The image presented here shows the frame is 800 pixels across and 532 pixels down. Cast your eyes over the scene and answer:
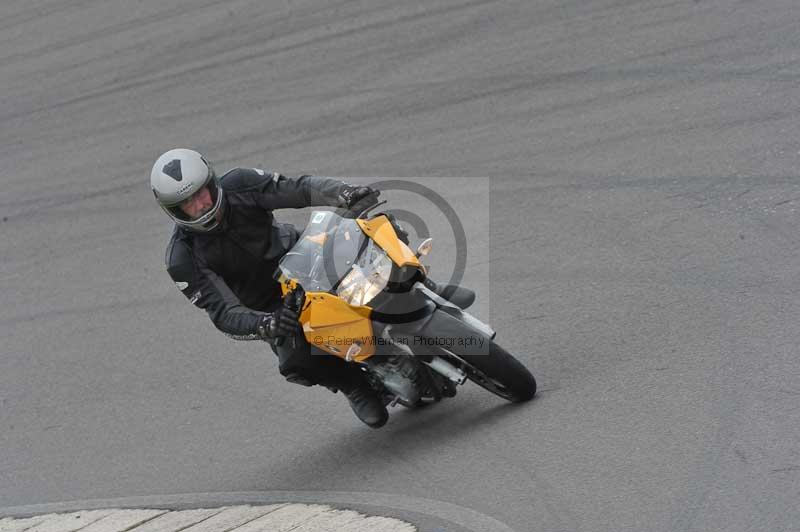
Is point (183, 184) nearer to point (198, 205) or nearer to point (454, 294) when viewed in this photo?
point (198, 205)

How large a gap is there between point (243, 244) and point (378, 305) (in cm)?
106

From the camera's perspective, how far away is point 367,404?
6.87m

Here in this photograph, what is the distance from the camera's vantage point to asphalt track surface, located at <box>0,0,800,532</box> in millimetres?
5926

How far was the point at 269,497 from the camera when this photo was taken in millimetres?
6785

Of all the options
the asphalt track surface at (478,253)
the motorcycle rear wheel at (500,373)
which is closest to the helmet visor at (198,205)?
the motorcycle rear wheel at (500,373)

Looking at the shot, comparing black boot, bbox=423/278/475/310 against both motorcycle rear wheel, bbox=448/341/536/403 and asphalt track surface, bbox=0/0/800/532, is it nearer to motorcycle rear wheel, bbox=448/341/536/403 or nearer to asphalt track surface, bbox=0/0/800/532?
motorcycle rear wheel, bbox=448/341/536/403

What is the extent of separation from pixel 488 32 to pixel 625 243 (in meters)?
4.86

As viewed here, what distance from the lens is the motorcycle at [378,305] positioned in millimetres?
6090

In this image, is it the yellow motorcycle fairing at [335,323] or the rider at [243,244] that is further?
the rider at [243,244]

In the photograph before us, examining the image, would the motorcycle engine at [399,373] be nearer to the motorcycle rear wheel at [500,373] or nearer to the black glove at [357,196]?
the motorcycle rear wheel at [500,373]

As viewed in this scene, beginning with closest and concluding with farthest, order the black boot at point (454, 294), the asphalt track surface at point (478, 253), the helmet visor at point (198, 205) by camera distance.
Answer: the asphalt track surface at point (478, 253), the helmet visor at point (198, 205), the black boot at point (454, 294)

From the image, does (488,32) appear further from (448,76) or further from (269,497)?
(269,497)

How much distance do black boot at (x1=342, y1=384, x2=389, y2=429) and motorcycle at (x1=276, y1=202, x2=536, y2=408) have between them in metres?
0.49

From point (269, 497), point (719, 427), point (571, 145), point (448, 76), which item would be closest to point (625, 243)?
point (571, 145)
